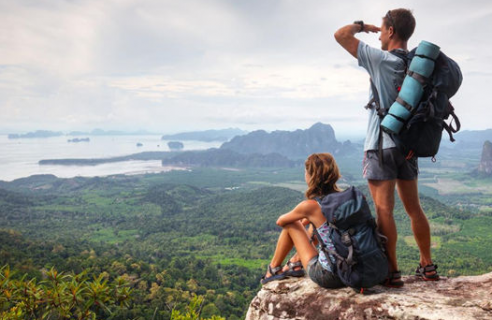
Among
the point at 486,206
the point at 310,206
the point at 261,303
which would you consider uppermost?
the point at 310,206

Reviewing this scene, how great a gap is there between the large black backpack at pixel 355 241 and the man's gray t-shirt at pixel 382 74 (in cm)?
56

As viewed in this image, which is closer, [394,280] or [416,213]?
[394,280]

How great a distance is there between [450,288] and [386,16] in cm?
273

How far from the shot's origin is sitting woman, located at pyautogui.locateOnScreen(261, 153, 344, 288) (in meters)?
3.55

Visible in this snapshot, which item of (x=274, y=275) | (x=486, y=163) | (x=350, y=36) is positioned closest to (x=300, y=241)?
(x=274, y=275)

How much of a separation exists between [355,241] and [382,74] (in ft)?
5.02

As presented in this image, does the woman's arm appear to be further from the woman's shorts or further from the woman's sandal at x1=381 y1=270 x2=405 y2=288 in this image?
the woman's sandal at x1=381 y1=270 x2=405 y2=288

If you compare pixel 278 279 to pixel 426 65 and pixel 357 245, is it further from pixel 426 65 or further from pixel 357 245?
pixel 426 65

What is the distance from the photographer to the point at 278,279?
4.12 meters

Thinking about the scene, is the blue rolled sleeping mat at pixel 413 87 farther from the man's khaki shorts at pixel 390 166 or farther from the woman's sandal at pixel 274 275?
the woman's sandal at pixel 274 275

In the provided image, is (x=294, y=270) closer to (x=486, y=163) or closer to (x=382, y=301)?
(x=382, y=301)

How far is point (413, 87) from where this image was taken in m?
3.07

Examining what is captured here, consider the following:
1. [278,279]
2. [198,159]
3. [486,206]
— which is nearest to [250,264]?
[278,279]

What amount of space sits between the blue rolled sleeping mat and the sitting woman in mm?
656
